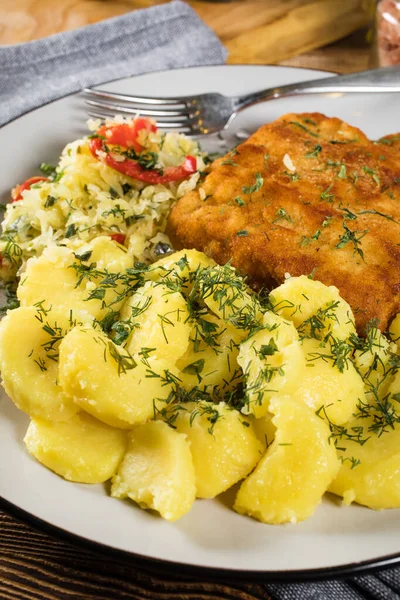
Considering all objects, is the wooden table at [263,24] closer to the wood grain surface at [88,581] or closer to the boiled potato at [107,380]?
the boiled potato at [107,380]

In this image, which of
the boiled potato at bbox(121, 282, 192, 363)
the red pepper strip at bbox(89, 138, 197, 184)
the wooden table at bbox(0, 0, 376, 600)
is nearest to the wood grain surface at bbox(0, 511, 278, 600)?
the boiled potato at bbox(121, 282, 192, 363)

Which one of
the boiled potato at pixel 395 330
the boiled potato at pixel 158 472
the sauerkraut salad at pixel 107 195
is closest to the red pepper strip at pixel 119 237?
the sauerkraut salad at pixel 107 195

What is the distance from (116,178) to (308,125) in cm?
130

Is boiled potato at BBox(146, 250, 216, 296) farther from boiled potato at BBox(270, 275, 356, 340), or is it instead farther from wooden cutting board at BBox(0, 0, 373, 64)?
wooden cutting board at BBox(0, 0, 373, 64)

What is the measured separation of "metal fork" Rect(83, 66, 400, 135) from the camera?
189 inches

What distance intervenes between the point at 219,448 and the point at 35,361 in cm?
87

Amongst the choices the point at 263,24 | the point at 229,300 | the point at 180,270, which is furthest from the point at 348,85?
the point at 229,300

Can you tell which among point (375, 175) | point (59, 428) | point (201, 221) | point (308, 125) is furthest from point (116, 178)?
point (59, 428)

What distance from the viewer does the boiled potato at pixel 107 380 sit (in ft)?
8.38

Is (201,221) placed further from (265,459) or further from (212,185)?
(265,459)

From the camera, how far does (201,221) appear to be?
3658 millimetres

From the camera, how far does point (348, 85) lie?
4.86 metres

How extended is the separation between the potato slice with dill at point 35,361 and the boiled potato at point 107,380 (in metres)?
0.12

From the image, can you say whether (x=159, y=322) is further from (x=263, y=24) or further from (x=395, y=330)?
(x=263, y=24)
